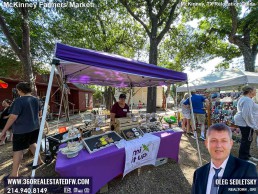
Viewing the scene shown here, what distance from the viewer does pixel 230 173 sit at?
3.56 ft

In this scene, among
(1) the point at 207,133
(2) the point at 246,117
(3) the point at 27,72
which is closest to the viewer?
(1) the point at 207,133

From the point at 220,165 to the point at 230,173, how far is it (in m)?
0.08

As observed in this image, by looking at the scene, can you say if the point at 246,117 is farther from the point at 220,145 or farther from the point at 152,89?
the point at 152,89

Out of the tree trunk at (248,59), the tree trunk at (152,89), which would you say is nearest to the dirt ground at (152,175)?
the tree trunk at (152,89)

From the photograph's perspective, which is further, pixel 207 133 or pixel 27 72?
pixel 27 72

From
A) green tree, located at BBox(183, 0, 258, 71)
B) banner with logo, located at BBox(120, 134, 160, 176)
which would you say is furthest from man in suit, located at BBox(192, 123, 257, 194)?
green tree, located at BBox(183, 0, 258, 71)

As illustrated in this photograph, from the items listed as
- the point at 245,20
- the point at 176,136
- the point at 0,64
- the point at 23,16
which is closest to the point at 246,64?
the point at 245,20

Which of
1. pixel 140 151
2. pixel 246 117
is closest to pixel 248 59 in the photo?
pixel 246 117

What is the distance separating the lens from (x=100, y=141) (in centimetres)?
247

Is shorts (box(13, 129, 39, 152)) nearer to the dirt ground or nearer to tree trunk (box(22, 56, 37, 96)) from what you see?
the dirt ground

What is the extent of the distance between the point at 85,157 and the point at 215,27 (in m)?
13.9

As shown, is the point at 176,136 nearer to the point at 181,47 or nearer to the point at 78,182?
the point at 78,182

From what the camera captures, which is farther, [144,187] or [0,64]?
[0,64]

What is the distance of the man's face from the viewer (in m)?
1.12
